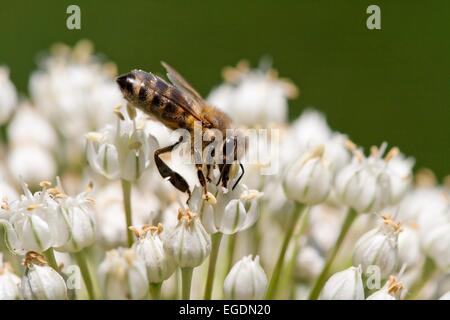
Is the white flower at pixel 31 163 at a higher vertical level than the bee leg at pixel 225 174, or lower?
lower

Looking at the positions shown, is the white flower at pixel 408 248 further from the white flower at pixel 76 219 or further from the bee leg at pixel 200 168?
the white flower at pixel 76 219

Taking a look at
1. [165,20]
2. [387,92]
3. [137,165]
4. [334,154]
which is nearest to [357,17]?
[387,92]

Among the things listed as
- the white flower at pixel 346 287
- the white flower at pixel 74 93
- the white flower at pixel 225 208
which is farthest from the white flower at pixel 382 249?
the white flower at pixel 74 93

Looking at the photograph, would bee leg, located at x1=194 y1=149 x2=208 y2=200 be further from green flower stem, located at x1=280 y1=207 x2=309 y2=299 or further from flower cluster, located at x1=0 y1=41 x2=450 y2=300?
green flower stem, located at x1=280 y1=207 x2=309 y2=299

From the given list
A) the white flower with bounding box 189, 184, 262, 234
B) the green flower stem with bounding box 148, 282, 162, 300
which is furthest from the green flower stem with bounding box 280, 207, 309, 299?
the green flower stem with bounding box 148, 282, 162, 300
